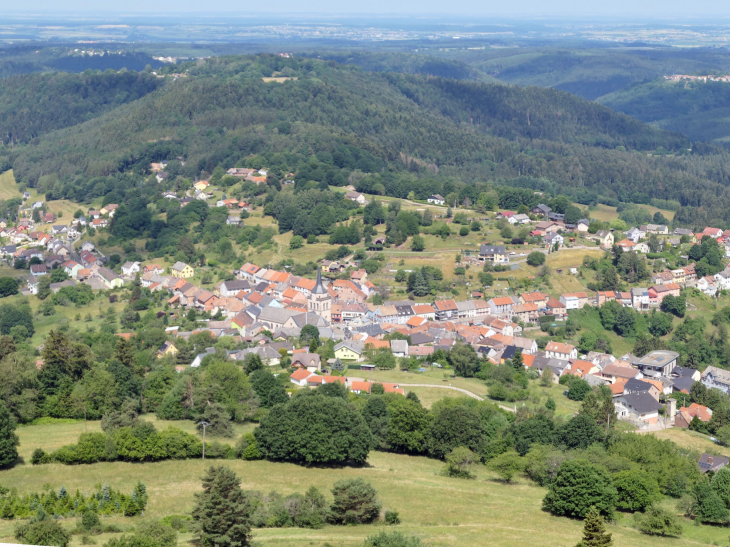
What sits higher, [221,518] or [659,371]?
[221,518]

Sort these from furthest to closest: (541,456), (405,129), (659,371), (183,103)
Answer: (405,129) → (183,103) → (659,371) → (541,456)

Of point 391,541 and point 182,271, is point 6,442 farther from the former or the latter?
point 182,271

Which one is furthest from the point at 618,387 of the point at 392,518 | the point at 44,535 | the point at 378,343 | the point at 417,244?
the point at 44,535

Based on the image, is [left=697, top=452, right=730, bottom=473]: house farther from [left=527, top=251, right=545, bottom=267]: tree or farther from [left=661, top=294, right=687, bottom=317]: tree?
[left=527, top=251, right=545, bottom=267]: tree

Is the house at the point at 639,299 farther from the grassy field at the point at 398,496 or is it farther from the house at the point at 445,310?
the grassy field at the point at 398,496

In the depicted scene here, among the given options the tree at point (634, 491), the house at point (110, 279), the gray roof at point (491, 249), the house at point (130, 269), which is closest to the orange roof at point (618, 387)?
the tree at point (634, 491)

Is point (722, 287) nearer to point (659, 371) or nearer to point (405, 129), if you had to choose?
point (659, 371)

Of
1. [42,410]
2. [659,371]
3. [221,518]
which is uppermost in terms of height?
[221,518]

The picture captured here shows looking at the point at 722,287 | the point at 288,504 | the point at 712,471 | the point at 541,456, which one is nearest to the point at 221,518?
the point at 288,504
